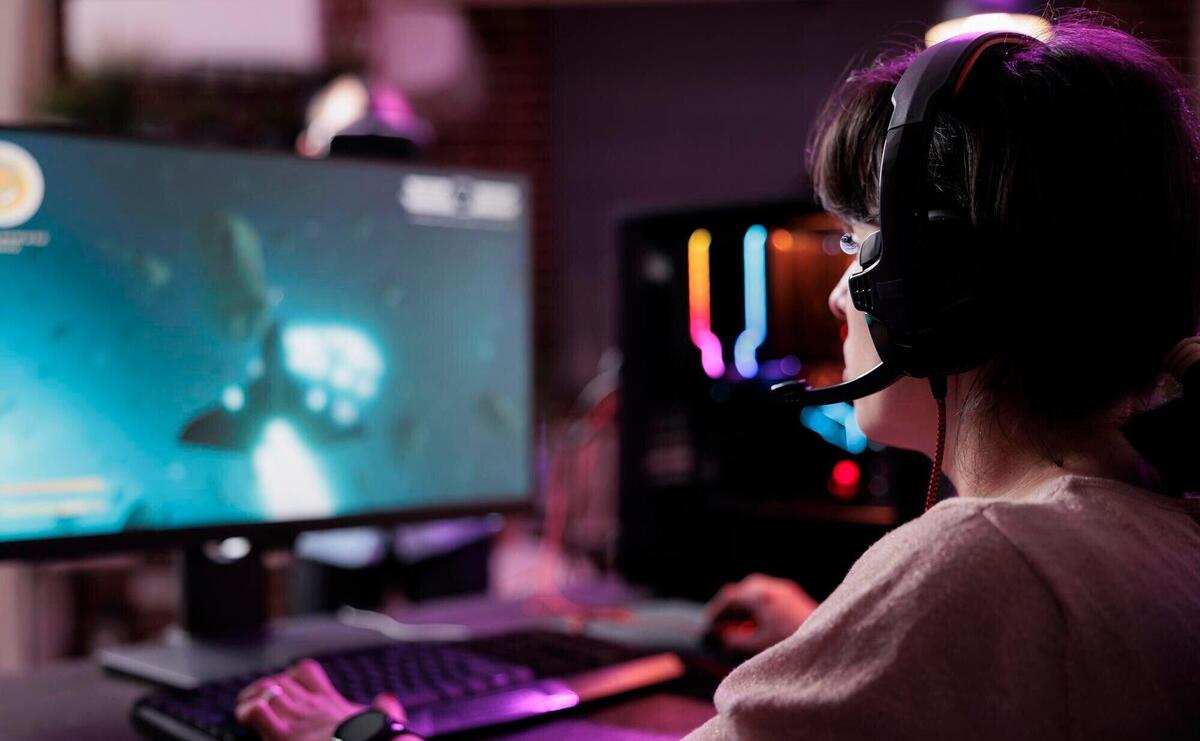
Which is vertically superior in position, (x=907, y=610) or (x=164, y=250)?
(x=164, y=250)

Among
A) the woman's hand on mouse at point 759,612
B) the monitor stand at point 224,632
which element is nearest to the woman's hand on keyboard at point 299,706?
the monitor stand at point 224,632

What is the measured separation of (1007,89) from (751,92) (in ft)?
12.7

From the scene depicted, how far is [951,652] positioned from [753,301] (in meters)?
0.87

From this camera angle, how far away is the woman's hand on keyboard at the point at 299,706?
27.5 inches

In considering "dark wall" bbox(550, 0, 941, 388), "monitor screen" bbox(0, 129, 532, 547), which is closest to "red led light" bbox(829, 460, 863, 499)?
"monitor screen" bbox(0, 129, 532, 547)

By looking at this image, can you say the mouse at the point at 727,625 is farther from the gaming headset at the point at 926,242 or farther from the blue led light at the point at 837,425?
the gaming headset at the point at 926,242

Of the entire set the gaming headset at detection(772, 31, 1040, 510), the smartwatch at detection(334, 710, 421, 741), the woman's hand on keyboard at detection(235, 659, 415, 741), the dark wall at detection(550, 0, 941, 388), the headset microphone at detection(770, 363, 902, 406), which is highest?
the dark wall at detection(550, 0, 941, 388)

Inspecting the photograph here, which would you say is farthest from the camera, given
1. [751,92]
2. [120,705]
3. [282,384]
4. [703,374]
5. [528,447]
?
[751,92]

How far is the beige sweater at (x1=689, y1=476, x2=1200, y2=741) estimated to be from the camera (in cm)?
49

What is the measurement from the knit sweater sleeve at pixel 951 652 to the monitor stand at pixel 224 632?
581mm

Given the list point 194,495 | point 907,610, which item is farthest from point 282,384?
point 907,610

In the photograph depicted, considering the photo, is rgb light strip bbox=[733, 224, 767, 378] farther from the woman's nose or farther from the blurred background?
the blurred background

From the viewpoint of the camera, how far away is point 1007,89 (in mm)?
568

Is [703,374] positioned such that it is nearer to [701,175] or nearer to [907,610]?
[907,610]
